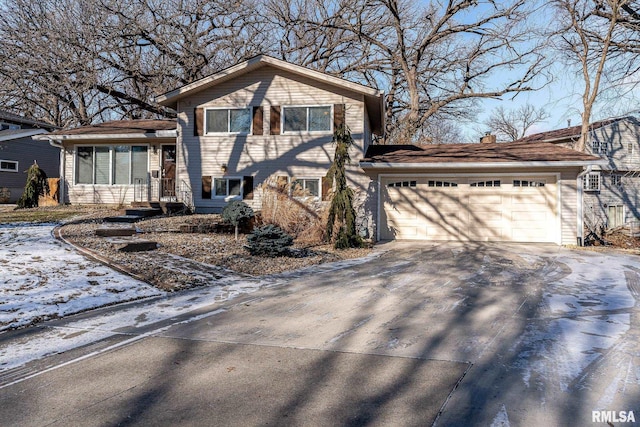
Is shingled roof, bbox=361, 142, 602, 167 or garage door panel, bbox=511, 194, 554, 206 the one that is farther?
garage door panel, bbox=511, 194, 554, 206

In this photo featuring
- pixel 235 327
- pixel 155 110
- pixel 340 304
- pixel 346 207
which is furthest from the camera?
pixel 155 110

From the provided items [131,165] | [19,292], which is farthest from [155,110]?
[19,292]

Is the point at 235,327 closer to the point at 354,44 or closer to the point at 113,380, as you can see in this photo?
the point at 113,380

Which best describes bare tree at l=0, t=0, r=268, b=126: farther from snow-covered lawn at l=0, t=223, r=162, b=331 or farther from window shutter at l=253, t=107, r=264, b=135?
snow-covered lawn at l=0, t=223, r=162, b=331

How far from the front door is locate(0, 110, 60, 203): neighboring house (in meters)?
11.2

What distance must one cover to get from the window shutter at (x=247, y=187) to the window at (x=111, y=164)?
4427 mm

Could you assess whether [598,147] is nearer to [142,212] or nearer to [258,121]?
[258,121]

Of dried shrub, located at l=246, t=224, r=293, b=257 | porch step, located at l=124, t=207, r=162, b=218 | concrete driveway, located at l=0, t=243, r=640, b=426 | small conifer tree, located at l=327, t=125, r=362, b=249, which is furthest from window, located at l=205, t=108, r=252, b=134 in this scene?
concrete driveway, located at l=0, t=243, r=640, b=426

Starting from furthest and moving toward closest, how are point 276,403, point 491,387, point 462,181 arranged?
point 462,181, point 491,387, point 276,403

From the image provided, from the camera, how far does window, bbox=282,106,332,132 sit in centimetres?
1445

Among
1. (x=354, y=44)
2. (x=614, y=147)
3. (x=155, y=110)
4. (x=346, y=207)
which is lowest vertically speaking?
(x=346, y=207)

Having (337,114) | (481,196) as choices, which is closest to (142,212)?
(337,114)

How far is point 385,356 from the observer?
11.7 ft

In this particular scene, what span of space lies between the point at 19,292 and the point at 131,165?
471 inches
